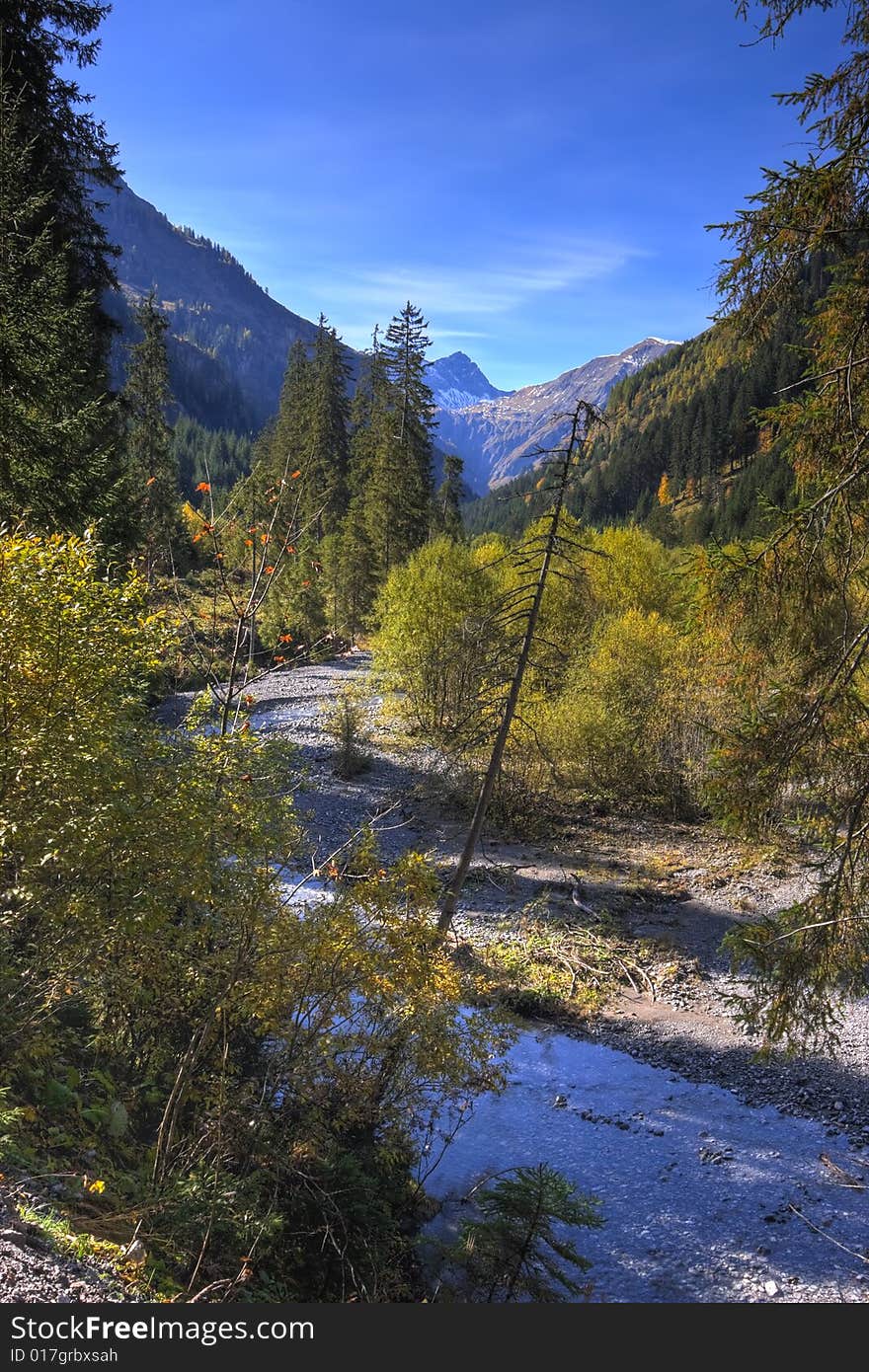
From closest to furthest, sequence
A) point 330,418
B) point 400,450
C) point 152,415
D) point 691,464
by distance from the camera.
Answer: point 152,415, point 400,450, point 330,418, point 691,464

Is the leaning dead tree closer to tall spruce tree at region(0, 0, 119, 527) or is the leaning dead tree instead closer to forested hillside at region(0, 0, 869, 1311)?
forested hillside at region(0, 0, 869, 1311)

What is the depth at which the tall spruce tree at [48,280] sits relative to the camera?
9.66m

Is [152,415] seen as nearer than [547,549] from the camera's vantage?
No

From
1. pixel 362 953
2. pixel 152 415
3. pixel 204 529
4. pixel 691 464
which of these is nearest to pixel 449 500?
pixel 152 415

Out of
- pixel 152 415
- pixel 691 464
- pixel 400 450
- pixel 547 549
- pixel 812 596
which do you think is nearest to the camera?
pixel 812 596

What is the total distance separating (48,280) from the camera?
417 inches

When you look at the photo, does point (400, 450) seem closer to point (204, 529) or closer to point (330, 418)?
point (330, 418)

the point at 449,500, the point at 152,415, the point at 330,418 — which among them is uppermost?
the point at 330,418

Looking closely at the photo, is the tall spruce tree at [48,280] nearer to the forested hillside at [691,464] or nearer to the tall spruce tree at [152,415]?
the tall spruce tree at [152,415]

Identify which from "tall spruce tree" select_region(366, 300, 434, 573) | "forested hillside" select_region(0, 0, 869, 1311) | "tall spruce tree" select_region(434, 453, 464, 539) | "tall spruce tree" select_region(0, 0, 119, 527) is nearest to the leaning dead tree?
"forested hillside" select_region(0, 0, 869, 1311)

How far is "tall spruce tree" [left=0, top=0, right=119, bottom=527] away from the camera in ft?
31.7

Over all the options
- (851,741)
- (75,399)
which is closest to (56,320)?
(75,399)

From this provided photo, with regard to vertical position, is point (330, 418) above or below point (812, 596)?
above

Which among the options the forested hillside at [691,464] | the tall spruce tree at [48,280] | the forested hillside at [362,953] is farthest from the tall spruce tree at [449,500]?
the forested hillside at [362,953]
